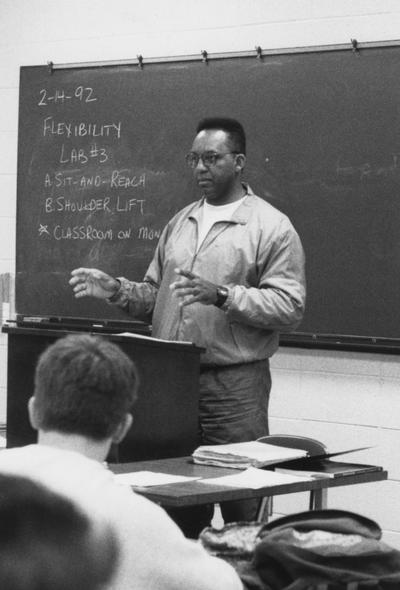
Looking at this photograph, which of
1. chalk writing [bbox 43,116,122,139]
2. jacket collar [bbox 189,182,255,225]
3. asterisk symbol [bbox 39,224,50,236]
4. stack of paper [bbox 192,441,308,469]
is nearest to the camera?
stack of paper [bbox 192,441,308,469]

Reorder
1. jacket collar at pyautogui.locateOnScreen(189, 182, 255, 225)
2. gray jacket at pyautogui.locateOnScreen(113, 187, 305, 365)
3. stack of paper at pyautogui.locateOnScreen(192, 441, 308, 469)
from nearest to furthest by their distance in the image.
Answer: stack of paper at pyautogui.locateOnScreen(192, 441, 308, 469) → gray jacket at pyautogui.locateOnScreen(113, 187, 305, 365) → jacket collar at pyautogui.locateOnScreen(189, 182, 255, 225)

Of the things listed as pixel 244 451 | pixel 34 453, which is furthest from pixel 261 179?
pixel 34 453

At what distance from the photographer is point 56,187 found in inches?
209

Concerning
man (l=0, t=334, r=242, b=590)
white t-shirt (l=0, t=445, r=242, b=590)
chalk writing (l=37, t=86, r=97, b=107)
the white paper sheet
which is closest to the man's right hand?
the white paper sheet

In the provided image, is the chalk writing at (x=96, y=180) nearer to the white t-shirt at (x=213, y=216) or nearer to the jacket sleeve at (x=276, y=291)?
the white t-shirt at (x=213, y=216)

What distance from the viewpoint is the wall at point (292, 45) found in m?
4.52

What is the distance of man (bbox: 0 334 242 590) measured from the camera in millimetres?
1593

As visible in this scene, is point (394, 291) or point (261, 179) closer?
point (394, 291)

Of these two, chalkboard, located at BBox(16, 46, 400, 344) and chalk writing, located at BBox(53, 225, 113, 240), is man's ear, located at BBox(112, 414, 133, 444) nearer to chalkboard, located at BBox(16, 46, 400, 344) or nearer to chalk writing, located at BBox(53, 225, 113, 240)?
chalkboard, located at BBox(16, 46, 400, 344)

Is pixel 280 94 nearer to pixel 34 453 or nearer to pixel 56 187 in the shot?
pixel 56 187

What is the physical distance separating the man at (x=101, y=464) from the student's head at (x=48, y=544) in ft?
0.05

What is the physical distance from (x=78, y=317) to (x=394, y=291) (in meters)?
1.57

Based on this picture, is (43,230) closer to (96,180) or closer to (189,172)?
(96,180)

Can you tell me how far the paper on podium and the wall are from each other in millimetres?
1597
